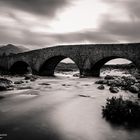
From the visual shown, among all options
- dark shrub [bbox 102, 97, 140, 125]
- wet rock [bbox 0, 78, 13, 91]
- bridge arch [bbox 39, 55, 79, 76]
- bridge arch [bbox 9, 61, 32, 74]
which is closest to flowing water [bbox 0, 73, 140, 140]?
dark shrub [bbox 102, 97, 140, 125]

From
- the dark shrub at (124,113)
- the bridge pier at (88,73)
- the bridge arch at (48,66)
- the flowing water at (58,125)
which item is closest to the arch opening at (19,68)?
the bridge arch at (48,66)

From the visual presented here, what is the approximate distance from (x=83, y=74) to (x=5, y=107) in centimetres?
1872

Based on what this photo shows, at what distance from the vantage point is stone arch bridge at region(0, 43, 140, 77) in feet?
71.7

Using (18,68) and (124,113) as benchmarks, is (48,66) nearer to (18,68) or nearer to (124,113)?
(18,68)

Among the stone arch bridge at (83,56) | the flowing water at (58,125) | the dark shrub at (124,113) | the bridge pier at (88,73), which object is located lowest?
the flowing water at (58,125)

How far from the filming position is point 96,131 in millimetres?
5266

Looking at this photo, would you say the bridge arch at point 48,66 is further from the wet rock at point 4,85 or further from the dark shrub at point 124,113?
the dark shrub at point 124,113

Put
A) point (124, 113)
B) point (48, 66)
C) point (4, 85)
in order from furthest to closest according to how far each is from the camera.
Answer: point (48, 66)
point (4, 85)
point (124, 113)

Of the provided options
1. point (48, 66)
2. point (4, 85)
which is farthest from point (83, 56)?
point (4, 85)

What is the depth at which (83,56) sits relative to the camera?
25.6 metres

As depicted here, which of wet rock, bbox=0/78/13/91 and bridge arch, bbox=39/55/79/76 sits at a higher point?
bridge arch, bbox=39/55/79/76

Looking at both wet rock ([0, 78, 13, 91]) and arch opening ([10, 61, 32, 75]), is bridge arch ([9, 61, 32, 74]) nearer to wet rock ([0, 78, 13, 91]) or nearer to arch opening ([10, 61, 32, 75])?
arch opening ([10, 61, 32, 75])

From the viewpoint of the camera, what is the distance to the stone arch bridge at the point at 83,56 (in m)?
21.8

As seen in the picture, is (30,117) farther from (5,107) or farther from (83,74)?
(83,74)
